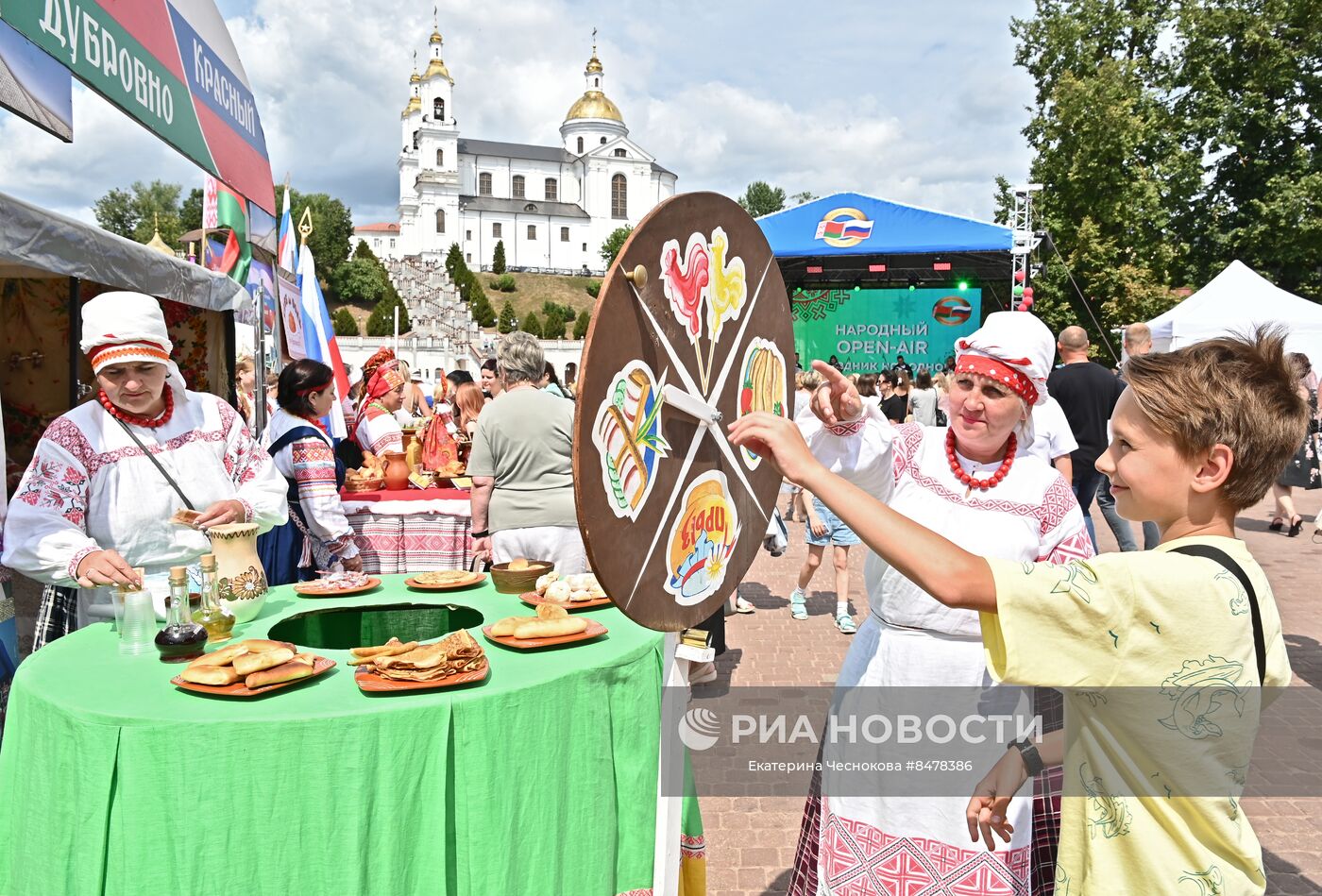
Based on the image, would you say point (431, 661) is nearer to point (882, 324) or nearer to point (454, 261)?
point (882, 324)

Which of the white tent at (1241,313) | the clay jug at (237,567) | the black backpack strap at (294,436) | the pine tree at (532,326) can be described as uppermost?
the pine tree at (532,326)

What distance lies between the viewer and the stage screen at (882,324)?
16406 mm

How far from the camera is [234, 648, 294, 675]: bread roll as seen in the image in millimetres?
2113

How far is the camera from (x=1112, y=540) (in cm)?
959

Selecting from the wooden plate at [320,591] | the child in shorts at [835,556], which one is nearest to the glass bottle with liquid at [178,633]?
the wooden plate at [320,591]

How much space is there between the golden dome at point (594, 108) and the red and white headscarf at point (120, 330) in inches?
4063

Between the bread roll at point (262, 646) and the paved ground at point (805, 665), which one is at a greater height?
the bread roll at point (262, 646)

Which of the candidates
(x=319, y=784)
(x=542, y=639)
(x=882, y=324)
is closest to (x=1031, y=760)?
(x=542, y=639)

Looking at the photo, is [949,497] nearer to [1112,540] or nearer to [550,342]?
[1112,540]

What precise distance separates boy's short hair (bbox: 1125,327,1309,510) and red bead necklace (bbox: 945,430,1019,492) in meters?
0.86

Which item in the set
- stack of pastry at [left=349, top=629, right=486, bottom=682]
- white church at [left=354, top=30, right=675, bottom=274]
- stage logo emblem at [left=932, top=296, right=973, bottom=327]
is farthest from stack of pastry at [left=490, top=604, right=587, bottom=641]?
white church at [left=354, top=30, right=675, bottom=274]

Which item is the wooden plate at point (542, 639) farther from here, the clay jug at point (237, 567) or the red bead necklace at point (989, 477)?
the red bead necklace at point (989, 477)

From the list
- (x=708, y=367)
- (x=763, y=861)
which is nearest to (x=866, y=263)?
(x=763, y=861)

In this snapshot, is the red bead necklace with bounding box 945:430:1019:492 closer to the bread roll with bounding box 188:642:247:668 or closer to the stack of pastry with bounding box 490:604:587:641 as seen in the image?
the stack of pastry with bounding box 490:604:587:641
